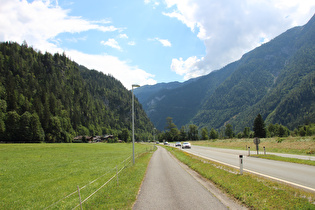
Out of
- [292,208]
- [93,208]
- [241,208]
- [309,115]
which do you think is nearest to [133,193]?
[93,208]

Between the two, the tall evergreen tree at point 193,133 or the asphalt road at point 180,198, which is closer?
the asphalt road at point 180,198

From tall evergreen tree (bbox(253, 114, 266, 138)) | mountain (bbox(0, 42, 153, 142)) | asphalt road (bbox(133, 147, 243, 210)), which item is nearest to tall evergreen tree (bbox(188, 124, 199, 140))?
mountain (bbox(0, 42, 153, 142))

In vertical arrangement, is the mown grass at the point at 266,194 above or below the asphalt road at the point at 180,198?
above

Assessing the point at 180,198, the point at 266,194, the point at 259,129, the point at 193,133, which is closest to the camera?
the point at 266,194

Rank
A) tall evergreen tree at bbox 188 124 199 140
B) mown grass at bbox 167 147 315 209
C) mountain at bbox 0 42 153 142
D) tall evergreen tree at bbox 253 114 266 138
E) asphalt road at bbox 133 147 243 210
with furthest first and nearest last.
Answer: tall evergreen tree at bbox 188 124 199 140, tall evergreen tree at bbox 253 114 266 138, mountain at bbox 0 42 153 142, asphalt road at bbox 133 147 243 210, mown grass at bbox 167 147 315 209

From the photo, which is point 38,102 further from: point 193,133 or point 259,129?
point 259,129

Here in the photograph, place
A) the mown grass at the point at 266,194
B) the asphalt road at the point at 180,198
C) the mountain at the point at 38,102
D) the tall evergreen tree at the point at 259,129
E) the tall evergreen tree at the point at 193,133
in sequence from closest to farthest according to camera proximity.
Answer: the mown grass at the point at 266,194 < the asphalt road at the point at 180,198 < the mountain at the point at 38,102 < the tall evergreen tree at the point at 259,129 < the tall evergreen tree at the point at 193,133

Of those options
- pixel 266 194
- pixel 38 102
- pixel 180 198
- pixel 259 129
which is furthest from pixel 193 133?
pixel 180 198

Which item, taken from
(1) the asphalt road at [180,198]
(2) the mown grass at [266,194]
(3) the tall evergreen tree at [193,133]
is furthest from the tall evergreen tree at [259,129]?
(1) the asphalt road at [180,198]

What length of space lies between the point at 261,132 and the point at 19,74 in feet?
536

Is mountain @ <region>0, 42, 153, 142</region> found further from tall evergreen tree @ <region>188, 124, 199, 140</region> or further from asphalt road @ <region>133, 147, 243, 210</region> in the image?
asphalt road @ <region>133, 147, 243, 210</region>

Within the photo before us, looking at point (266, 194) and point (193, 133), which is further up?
point (266, 194)

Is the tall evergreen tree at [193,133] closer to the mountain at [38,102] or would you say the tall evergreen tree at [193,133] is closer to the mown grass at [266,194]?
the mountain at [38,102]

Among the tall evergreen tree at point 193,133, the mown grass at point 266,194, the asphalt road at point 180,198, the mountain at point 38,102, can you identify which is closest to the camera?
the mown grass at point 266,194
